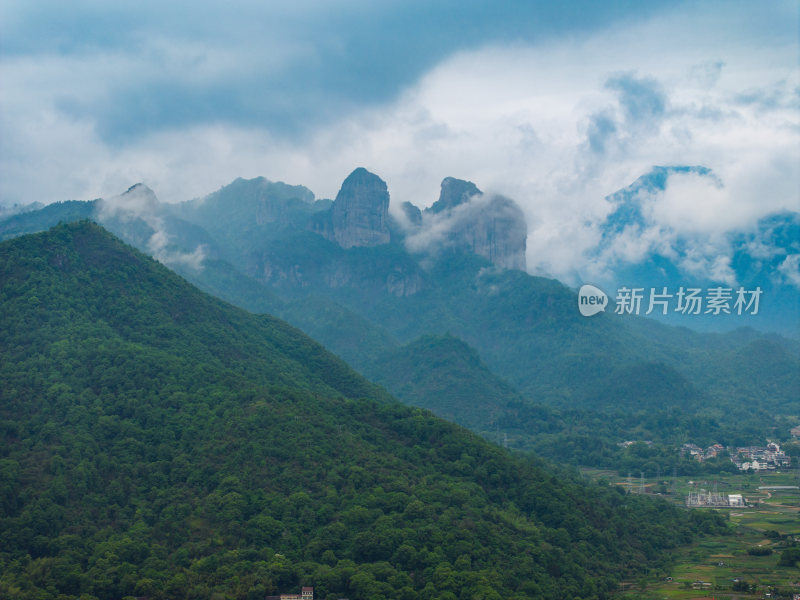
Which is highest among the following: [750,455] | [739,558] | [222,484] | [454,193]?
[454,193]

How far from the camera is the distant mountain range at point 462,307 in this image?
124m

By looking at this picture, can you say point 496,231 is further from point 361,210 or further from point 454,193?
point 361,210

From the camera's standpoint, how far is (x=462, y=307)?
559 feet

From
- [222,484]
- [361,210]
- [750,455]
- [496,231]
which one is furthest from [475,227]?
[222,484]

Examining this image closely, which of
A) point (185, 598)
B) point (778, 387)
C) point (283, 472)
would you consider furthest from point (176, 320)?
point (778, 387)

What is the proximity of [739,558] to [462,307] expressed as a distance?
117866 mm

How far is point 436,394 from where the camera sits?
11538 cm

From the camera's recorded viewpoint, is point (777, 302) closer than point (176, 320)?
No

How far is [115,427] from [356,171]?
5194 inches

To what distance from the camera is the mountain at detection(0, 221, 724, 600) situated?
42.2m

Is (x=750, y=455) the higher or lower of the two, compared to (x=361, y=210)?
lower

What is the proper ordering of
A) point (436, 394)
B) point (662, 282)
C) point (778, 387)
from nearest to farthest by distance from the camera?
1. point (436, 394)
2. point (778, 387)
3. point (662, 282)

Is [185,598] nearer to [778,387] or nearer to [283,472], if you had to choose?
[283,472]

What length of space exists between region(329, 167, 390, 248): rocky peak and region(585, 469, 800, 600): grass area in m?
107
